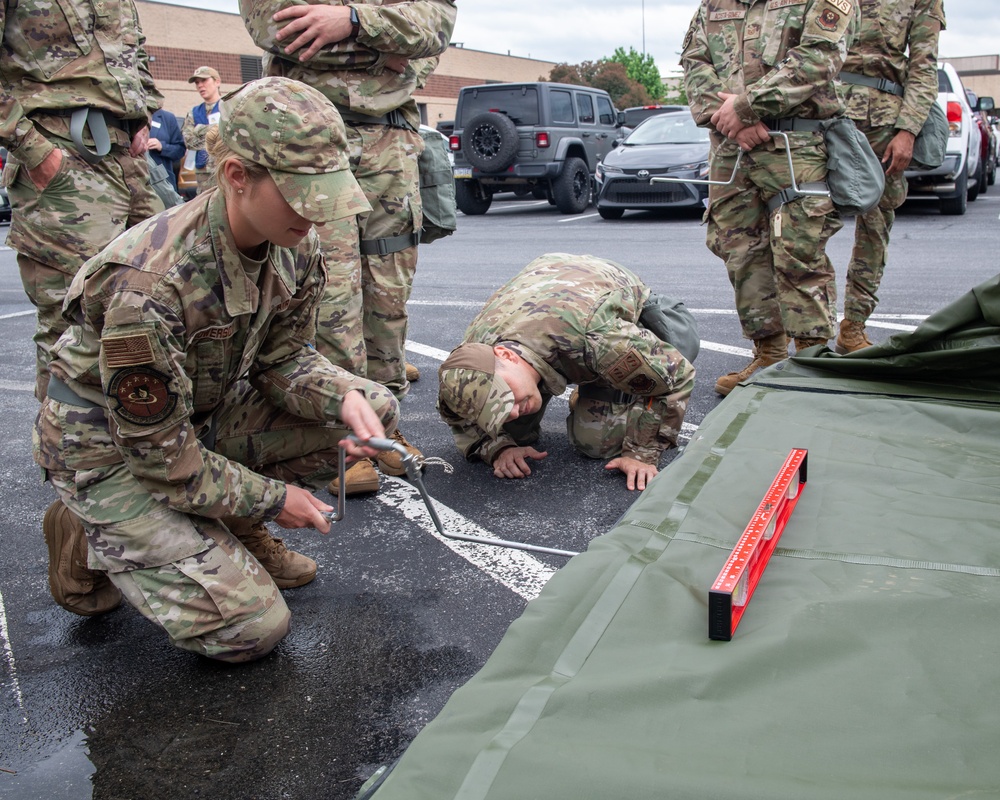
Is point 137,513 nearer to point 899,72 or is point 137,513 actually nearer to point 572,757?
point 572,757

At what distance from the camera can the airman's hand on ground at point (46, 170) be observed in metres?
3.18

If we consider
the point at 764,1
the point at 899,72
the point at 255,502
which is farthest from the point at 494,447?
the point at 899,72

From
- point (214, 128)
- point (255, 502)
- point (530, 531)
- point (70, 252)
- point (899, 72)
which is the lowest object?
point (530, 531)

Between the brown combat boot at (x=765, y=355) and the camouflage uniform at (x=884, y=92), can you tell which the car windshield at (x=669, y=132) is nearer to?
the camouflage uniform at (x=884, y=92)

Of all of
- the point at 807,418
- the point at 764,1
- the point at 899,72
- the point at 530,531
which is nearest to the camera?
the point at 807,418

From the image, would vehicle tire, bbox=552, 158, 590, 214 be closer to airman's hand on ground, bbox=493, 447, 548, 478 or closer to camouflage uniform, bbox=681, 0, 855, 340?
camouflage uniform, bbox=681, 0, 855, 340

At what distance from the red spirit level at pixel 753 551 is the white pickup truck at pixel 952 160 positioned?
8.45 meters

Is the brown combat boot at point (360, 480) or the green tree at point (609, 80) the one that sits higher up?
the green tree at point (609, 80)

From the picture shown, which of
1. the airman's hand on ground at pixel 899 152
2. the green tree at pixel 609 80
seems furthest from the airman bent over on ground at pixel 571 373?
the green tree at pixel 609 80

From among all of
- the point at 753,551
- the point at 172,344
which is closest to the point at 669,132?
the point at 172,344

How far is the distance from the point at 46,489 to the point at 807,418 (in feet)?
8.39

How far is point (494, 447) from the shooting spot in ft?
10.9

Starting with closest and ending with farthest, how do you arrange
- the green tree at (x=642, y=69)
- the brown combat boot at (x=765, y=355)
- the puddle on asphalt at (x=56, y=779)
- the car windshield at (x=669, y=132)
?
the puddle on asphalt at (x=56, y=779) → the brown combat boot at (x=765, y=355) → the car windshield at (x=669, y=132) → the green tree at (x=642, y=69)

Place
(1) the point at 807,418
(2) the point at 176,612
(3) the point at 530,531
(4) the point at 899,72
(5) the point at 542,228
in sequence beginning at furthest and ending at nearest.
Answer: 1. (5) the point at 542,228
2. (4) the point at 899,72
3. (3) the point at 530,531
4. (1) the point at 807,418
5. (2) the point at 176,612
